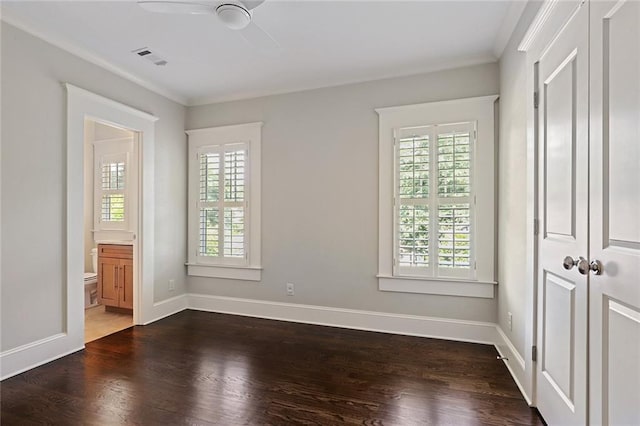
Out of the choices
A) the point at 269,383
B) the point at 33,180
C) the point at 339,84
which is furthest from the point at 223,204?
the point at 269,383

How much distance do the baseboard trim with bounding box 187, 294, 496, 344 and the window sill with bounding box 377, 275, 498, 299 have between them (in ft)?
0.90

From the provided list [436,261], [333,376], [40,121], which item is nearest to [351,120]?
[436,261]

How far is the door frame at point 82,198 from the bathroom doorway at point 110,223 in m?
0.10

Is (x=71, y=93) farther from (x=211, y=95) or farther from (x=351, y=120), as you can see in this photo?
(x=351, y=120)

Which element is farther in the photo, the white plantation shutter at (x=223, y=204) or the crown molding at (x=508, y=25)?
the white plantation shutter at (x=223, y=204)

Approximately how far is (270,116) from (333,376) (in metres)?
2.91

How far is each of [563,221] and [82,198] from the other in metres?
3.72

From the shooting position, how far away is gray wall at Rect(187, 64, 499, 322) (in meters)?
3.34

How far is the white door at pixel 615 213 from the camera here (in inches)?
45.4

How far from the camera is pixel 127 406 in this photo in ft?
6.89

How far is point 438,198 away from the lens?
3.25 metres

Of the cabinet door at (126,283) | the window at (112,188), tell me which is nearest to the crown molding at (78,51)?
the window at (112,188)

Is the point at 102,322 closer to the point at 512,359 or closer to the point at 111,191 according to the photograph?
the point at 111,191

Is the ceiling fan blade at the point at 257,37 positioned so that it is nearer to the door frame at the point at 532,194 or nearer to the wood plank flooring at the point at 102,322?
the door frame at the point at 532,194
